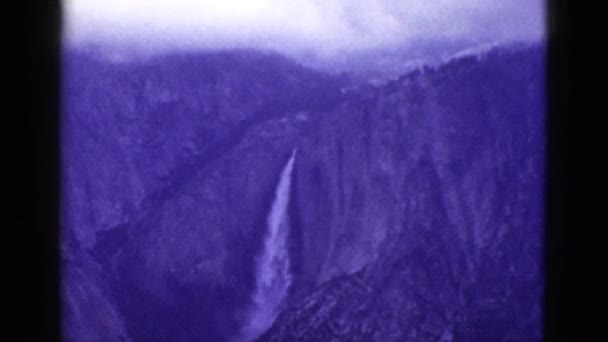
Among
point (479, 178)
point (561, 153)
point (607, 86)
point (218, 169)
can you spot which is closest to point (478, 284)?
point (479, 178)

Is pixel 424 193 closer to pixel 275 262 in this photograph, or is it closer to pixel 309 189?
pixel 309 189

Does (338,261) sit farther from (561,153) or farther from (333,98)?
(561,153)

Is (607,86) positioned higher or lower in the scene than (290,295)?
higher

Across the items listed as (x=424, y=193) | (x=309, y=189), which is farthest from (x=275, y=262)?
(x=424, y=193)
